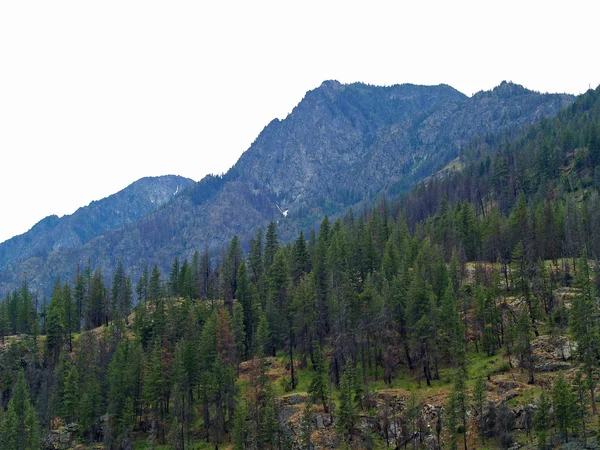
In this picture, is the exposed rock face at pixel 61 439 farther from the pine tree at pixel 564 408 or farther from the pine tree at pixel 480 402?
the pine tree at pixel 564 408

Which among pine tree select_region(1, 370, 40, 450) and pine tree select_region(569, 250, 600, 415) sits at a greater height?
pine tree select_region(569, 250, 600, 415)

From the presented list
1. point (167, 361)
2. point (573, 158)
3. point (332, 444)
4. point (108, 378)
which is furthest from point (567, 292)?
point (573, 158)

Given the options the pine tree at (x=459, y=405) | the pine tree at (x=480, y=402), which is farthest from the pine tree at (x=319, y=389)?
the pine tree at (x=480, y=402)

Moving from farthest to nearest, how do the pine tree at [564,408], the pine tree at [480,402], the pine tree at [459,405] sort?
the pine tree at [480,402] < the pine tree at [459,405] < the pine tree at [564,408]

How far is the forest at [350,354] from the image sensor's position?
212 ft

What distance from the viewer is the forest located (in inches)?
2549

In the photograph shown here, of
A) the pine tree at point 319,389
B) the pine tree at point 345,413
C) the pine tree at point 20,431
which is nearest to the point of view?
the pine tree at point 345,413

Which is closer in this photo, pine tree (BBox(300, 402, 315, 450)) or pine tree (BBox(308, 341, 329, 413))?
pine tree (BBox(300, 402, 315, 450))

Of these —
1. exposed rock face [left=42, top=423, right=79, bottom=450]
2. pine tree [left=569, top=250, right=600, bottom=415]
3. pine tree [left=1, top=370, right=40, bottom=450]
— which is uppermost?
pine tree [left=569, top=250, right=600, bottom=415]

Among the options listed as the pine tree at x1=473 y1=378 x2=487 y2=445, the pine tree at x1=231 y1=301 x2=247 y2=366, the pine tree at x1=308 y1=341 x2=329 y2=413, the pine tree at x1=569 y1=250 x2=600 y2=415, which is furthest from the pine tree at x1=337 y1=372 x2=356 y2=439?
the pine tree at x1=569 y1=250 x2=600 y2=415

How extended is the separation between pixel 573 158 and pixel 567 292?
94214mm

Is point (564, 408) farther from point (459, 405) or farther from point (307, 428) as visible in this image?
point (307, 428)

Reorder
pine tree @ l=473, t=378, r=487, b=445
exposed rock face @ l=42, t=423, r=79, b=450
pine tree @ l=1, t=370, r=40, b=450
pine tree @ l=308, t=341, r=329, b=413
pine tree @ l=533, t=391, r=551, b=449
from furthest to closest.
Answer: exposed rock face @ l=42, t=423, r=79, b=450
pine tree @ l=1, t=370, r=40, b=450
pine tree @ l=308, t=341, r=329, b=413
pine tree @ l=473, t=378, r=487, b=445
pine tree @ l=533, t=391, r=551, b=449

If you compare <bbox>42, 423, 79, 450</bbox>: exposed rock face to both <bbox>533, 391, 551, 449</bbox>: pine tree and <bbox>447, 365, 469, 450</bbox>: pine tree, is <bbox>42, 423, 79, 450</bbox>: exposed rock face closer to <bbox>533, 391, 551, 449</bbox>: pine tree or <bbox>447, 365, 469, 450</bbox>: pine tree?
<bbox>447, 365, 469, 450</bbox>: pine tree
